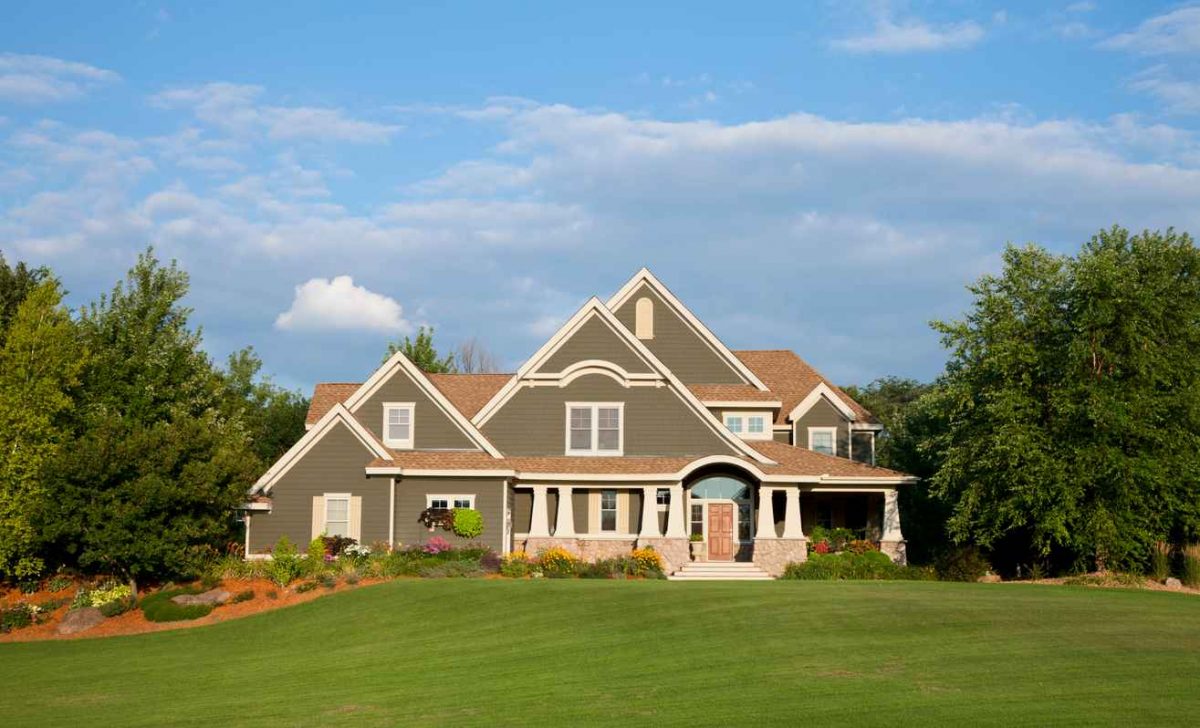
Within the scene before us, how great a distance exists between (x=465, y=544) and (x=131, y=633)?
995 cm

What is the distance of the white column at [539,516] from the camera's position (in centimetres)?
3725

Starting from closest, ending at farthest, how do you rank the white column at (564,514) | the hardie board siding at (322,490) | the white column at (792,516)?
the hardie board siding at (322,490) → the white column at (792,516) → the white column at (564,514)

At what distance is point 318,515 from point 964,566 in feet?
64.5

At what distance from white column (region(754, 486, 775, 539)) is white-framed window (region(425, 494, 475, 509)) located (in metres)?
9.20

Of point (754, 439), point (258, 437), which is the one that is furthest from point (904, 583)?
point (258, 437)

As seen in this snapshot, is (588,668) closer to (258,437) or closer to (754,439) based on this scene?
(754,439)

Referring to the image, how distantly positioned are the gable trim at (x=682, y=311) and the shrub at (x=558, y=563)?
10.6 m

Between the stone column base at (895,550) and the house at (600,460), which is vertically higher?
the house at (600,460)

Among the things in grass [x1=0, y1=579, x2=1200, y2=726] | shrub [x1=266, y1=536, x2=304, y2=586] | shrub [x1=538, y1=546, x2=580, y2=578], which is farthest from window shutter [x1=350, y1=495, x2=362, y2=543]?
grass [x1=0, y1=579, x2=1200, y2=726]

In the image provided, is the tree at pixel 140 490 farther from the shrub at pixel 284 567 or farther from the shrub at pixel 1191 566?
the shrub at pixel 1191 566

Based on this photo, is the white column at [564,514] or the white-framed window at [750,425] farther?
the white-framed window at [750,425]

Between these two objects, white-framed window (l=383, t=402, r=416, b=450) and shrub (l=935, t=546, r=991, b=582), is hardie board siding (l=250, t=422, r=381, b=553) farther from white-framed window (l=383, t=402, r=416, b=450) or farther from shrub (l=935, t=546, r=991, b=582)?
shrub (l=935, t=546, r=991, b=582)

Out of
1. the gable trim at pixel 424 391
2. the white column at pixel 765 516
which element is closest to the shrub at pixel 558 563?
the gable trim at pixel 424 391

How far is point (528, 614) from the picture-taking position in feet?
82.2
